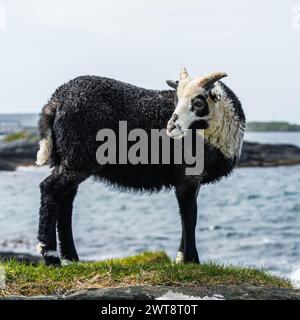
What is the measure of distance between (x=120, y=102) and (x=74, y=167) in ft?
3.77

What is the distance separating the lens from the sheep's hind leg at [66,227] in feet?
35.3

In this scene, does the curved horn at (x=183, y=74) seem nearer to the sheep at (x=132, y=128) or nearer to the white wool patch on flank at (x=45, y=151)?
the sheep at (x=132, y=128)

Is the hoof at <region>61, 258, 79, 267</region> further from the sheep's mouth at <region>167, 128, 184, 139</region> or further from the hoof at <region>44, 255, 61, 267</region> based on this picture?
the sheep's mouth at <region>167, 128, 184, 139</region>

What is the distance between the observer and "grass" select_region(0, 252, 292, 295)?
31.2ft

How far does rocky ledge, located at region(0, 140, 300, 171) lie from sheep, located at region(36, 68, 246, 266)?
4180 cm

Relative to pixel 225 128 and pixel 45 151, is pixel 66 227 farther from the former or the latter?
pixel 225 128

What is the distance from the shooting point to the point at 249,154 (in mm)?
62938

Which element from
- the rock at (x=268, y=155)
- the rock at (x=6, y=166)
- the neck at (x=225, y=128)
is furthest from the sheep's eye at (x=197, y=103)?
the rock at (x=268, y=155)

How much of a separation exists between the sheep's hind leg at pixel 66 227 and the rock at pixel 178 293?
1.74 meters

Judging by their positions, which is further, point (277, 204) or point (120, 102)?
point (277, 204)

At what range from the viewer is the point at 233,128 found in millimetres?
10586
